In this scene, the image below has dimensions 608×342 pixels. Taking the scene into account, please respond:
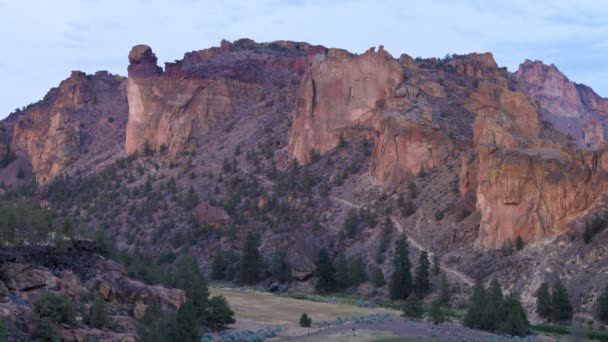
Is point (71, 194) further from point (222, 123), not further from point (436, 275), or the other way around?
point (436, 275)

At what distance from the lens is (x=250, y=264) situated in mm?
81625

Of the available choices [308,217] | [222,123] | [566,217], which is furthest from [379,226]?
[222,123]

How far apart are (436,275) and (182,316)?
1306 inches

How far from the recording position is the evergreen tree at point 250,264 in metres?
81.2

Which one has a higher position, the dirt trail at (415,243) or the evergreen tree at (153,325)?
the dirt trail at (415,243)

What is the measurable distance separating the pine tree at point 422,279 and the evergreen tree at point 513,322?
46.7 ft

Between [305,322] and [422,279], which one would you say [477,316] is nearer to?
[305,322]

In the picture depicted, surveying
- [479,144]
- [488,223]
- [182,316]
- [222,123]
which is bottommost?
[182,316]

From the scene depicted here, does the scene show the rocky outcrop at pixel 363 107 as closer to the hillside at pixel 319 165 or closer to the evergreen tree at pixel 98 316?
the hillside at pixel 319 165

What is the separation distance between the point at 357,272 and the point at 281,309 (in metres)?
12.9

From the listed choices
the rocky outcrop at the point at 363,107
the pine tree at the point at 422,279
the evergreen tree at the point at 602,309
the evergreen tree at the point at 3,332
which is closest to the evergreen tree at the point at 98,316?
the evergreen tree at the point at 3,332

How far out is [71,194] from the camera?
116 m

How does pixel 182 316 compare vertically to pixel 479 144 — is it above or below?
below

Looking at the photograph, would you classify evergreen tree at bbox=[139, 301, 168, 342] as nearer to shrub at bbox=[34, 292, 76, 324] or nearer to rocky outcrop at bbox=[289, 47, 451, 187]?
shrub at bbox=[34, 292, 76, 324]
